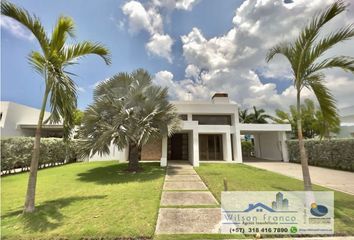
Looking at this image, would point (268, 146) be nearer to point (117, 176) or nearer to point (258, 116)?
point (258, 116)

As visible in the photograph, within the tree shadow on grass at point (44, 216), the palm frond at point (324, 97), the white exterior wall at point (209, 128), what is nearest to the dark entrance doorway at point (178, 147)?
the white exterior wall at point (209, 128)

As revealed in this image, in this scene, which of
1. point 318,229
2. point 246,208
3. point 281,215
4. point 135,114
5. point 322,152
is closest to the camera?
point 318,229

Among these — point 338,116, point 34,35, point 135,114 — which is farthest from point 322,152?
point 34,35

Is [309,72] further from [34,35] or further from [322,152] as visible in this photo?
[322,152]

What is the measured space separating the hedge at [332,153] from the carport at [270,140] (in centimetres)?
253

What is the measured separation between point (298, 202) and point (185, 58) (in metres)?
15.3

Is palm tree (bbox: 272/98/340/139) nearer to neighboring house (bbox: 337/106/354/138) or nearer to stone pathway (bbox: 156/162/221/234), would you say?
neighboring house (bbox: 337/106/354/138)

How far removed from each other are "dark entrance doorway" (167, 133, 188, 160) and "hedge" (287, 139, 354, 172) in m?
12.0

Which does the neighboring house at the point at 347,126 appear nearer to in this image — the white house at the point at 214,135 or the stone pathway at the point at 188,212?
the white house at the point at 214,135

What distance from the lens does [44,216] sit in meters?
5.33

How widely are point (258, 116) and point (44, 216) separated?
108ft

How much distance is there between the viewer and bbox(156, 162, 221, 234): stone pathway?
4.57 m

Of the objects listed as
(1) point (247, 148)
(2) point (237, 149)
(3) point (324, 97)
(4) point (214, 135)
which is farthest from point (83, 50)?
(1) point (247, 148)

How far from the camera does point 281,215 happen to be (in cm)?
521
